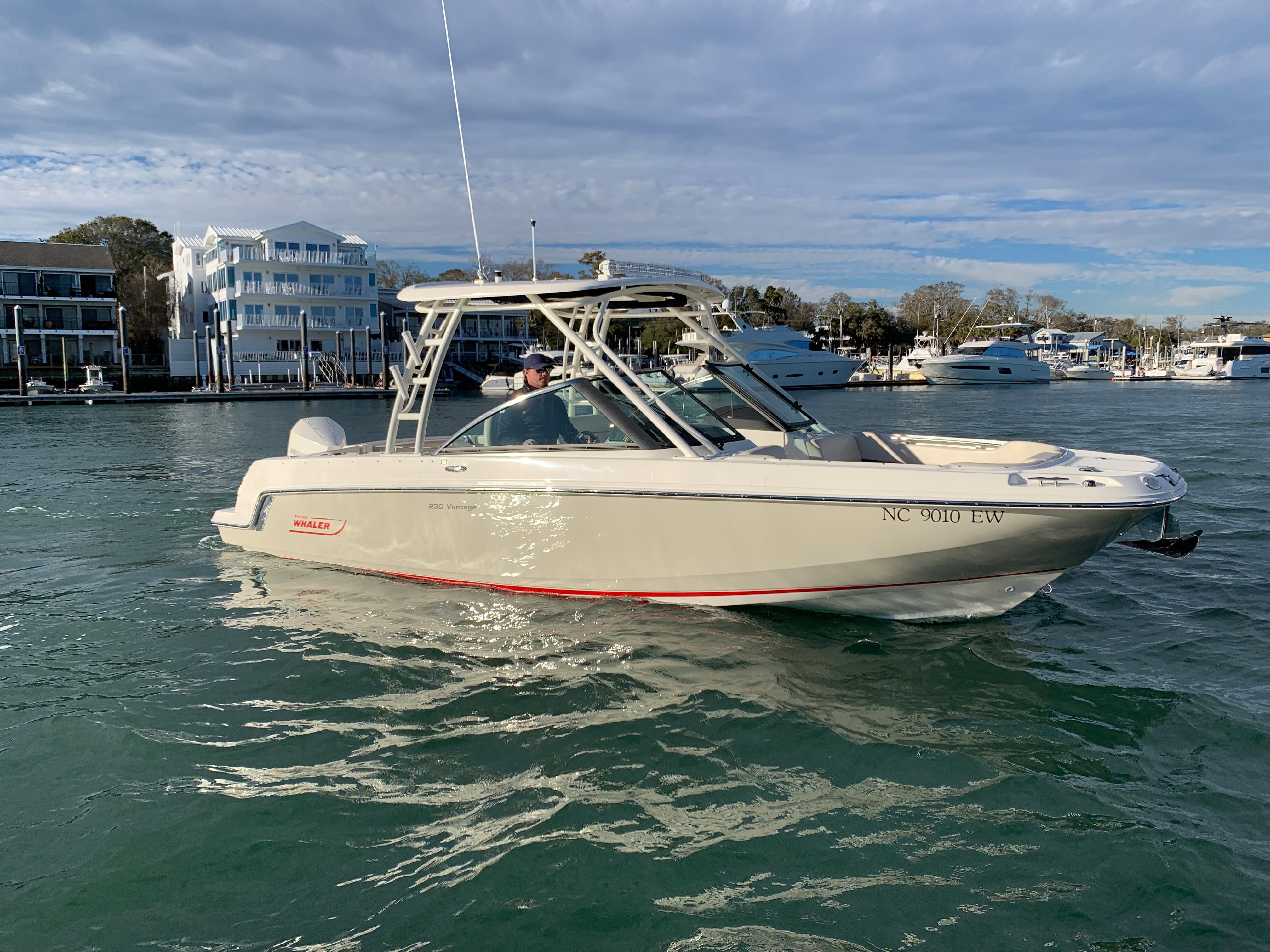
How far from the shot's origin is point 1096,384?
68.3 metres

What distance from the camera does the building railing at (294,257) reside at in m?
55.8

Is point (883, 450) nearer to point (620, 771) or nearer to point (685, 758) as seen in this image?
point (685, 758)

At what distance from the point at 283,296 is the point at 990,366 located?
50.7 m

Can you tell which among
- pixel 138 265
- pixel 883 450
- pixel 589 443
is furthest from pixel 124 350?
pixel 883 450

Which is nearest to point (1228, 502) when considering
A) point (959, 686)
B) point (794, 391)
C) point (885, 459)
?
point (885, 459)

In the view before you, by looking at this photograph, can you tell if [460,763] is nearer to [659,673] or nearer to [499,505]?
[659,673]

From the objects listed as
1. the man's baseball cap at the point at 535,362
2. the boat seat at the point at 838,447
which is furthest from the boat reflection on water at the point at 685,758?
the man's baseball cap at the point at 535,362

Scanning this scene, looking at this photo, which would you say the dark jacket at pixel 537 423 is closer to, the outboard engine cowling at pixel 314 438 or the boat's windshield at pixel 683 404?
the boat's windshield at pixel 683 404

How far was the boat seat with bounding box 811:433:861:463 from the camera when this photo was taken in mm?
6988

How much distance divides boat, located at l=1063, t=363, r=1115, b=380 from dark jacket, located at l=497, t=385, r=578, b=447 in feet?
274

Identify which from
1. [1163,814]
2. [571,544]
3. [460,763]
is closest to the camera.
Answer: [1163,814]

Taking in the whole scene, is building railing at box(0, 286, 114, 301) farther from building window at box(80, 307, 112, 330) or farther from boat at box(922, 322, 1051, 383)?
boat at box(922, 322, 1051, 383)

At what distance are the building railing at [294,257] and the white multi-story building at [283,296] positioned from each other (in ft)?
0.15

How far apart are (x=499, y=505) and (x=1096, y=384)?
239 ft
